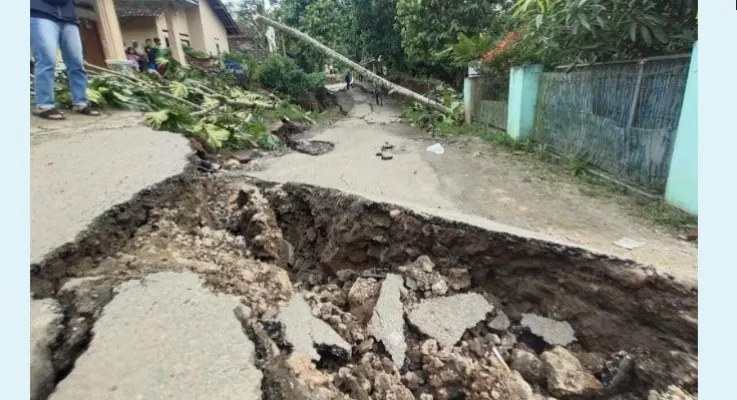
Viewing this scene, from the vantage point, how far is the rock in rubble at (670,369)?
1.88m

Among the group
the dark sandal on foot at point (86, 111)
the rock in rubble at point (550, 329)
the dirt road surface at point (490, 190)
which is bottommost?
the rock in rubble at point (550, 329)

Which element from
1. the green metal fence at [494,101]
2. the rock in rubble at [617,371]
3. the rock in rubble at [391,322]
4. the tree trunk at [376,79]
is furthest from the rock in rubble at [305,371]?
the tree trunk at [376,79]

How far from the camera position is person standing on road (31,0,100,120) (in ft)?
12.2

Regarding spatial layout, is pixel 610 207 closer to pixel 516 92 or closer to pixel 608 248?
pixel 608 248

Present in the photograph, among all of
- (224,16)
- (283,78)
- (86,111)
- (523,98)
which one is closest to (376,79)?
(283,78)

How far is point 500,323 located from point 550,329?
0.31 meters

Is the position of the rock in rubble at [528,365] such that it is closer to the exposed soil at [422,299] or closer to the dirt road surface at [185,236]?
the exposed soil at [422,299]

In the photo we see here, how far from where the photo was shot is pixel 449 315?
7.88 feet

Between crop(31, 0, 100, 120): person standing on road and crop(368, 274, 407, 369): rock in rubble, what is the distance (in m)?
4.29

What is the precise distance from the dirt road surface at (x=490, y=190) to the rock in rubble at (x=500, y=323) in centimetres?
66

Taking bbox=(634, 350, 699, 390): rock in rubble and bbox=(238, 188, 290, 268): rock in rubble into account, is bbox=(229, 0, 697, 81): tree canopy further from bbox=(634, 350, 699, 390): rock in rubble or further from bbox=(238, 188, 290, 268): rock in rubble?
bbox=(238, 188, 290, 268): rock in rubble

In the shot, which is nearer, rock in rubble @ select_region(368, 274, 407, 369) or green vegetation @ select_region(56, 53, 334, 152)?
rock in rubble @ select_region(368, 274, 407, 369)

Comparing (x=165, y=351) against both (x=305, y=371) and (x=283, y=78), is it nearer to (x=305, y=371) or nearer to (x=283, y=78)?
(x=305, y=371)

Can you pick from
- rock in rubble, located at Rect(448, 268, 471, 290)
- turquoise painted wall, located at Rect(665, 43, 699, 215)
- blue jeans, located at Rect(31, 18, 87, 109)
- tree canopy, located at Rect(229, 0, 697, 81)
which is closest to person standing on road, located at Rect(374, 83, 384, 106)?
tree canopy, located at Rect(229, 0, 697, 81)
